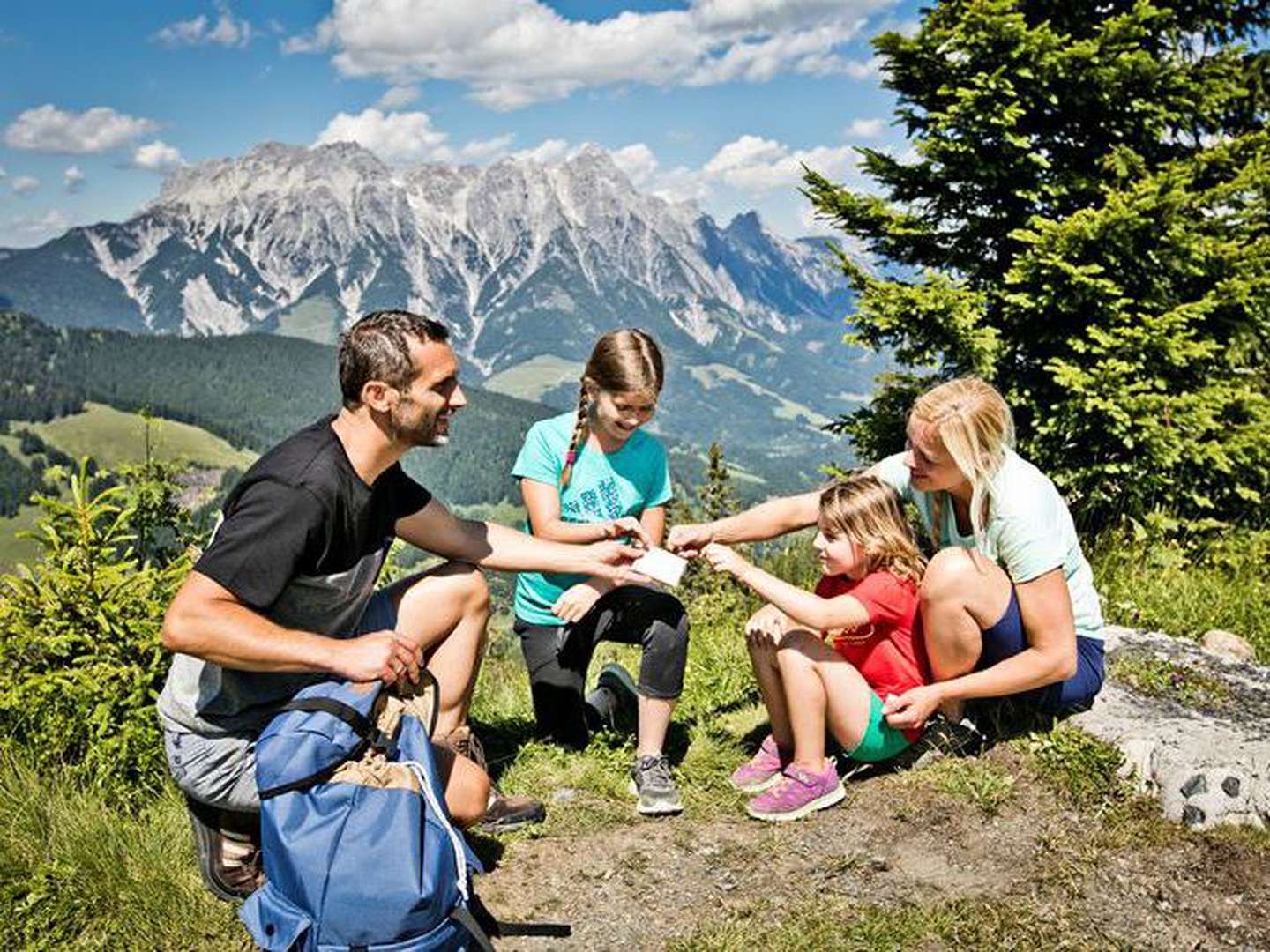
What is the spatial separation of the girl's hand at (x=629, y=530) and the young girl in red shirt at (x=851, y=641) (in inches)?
17.9

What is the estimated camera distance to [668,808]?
13.5 ft

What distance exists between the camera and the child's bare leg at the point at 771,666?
4.09 meters

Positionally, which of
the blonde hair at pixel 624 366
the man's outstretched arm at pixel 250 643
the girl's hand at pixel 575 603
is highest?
the blonde hair at pixel 624 366

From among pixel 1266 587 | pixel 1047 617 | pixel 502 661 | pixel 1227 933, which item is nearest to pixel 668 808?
pixel 1047 617

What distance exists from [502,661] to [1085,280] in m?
7.18

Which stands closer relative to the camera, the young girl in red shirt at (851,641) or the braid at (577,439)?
the young girl in red shirt at (851,641)

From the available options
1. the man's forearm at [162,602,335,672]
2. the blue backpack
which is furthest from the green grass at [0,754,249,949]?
the man's forearm at [162,602,335,672]

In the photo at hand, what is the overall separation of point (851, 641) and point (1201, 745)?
57.0 inches

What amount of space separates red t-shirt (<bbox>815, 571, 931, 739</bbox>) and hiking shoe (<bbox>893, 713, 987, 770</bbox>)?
9 cm

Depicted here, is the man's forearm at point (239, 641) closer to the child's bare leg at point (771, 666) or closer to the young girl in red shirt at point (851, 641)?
the young girl in red shirt at point (851, 641)

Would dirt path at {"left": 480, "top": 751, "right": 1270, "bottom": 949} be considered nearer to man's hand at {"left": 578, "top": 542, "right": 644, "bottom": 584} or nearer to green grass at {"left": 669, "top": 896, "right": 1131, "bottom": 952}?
green grass at {"left": 669, "top": 896, "right": 1131, "bottom": 952}

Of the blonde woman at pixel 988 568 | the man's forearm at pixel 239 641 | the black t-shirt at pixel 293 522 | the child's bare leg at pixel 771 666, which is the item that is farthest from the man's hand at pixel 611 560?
the man's forearm at pixel 239 641

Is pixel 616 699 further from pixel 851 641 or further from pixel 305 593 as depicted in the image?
pixel 305 593

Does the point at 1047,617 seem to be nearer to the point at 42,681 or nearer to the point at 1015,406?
the point at 42,681
